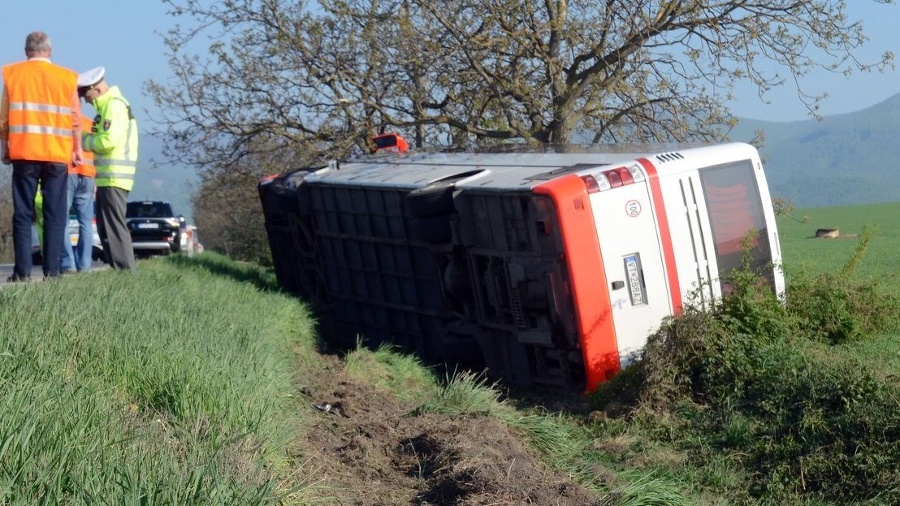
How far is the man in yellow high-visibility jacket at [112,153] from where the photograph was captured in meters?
12.1

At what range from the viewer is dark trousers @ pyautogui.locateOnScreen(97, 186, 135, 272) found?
1225 cm

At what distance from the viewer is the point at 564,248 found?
903 cm

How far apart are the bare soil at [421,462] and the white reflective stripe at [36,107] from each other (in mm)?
4661

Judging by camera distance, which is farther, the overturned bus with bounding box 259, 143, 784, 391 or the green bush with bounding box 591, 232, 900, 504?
the overturned bus with bounding box 259, 143, 784, 391

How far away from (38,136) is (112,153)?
1.62 meters

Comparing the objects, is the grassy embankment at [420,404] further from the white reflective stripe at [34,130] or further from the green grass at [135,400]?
the white reflective stripe at [34,130]

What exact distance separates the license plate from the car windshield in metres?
23.9

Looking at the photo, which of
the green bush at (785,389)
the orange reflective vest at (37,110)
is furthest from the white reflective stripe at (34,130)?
the green bush at (785,389)

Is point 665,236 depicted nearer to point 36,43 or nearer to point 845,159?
point 36,43

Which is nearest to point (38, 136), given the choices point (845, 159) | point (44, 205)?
point (44, 205)

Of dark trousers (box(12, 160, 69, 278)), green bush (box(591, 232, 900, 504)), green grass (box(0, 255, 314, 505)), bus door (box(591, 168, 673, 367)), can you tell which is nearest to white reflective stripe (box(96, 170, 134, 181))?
dark trousers (box(12, 160, 69, 278))

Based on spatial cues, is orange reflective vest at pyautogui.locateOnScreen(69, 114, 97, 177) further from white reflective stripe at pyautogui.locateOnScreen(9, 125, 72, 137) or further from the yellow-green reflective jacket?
white reflective stripe at pyautogui.locateOnScreen(9, 125, 72, 137)

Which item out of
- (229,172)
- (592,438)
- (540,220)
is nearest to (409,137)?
(229,172)

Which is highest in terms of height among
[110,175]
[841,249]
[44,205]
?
[110,175]
